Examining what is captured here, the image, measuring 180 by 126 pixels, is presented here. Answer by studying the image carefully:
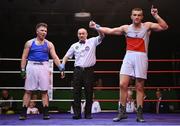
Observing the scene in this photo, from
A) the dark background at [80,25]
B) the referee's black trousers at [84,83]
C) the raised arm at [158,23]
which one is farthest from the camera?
the dark background at [80,25]

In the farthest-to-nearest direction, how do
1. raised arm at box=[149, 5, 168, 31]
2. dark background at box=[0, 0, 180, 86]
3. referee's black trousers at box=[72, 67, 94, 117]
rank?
dark background at box=[0, 0, 180, 86] → referee's black trousers at box=[72, 67, 94, 117] → raised arm at box=[149, 5, 168, 31]

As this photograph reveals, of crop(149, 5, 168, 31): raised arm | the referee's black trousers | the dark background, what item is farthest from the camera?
the dark background

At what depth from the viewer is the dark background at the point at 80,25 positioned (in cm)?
859

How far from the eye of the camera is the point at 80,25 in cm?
1050

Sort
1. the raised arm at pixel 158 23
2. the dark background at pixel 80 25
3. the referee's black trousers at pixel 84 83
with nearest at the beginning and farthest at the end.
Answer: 1. the raised arm at pixel 158 23
2. the referee's black trousers at pixel 84 83
3. the dark background at pixel 80 25

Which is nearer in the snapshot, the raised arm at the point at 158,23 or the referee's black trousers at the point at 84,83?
the raised arm at the point at 158,23

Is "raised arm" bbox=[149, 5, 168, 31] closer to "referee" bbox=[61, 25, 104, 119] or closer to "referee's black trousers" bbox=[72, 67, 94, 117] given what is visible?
"referee" bbox=[61, 25, 104, 119]

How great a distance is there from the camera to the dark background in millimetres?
8594

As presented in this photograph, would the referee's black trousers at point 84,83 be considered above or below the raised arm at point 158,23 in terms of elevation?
below

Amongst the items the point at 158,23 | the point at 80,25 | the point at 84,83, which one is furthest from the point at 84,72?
the point at 80,25

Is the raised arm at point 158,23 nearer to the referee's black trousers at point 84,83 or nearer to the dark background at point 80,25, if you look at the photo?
the referee's black trousers at point 84,83

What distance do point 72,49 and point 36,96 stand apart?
2.47m

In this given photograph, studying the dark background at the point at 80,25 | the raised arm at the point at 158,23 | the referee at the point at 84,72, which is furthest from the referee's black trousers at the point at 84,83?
the dark background at the point at 80,25

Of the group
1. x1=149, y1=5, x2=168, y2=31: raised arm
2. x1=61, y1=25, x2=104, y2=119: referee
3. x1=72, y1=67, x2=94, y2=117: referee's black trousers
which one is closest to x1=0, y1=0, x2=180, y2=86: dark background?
x1=61, y1=25, x2=104, y2=119: referee
